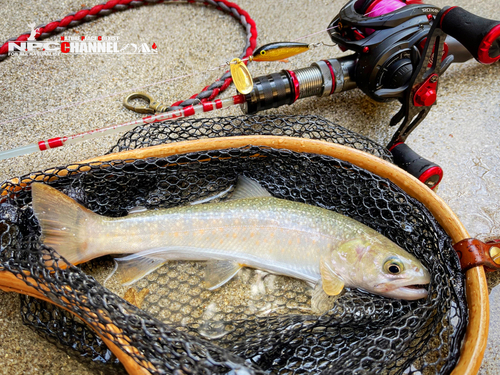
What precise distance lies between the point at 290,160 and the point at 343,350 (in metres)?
0.75

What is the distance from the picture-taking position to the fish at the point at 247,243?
137 centimetres

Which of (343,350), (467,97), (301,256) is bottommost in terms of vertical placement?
(343,350)

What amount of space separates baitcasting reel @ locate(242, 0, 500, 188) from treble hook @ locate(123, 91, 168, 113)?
1.97ft

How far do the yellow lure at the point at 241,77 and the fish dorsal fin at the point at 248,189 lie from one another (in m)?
0.43

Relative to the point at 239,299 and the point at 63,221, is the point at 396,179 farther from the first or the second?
the point at 63,221

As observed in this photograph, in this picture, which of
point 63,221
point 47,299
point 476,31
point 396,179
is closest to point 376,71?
point 476,31

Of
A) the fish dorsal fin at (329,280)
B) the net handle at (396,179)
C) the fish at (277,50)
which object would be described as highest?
the fish at (277,50)

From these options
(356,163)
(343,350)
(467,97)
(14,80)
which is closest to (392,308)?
(343,350)

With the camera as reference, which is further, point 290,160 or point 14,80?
point 14,80

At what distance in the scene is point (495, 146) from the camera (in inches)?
82.5

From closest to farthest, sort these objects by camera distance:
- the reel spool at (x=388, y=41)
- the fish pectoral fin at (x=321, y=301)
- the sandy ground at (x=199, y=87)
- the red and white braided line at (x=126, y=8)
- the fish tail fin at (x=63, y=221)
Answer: the fish tail fin at (x=63, y=221) → the fish pectoral fin at (x=321, y=301) → the reel spool at (x=388, y=41) → the sandy ground at (x=199, y=87) → the red and white braided line at (x=126, y=8)

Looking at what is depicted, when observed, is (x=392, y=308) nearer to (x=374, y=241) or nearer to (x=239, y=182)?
(x=374, y=241)

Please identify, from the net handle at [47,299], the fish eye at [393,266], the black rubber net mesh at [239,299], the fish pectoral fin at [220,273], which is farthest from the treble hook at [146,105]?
the fish eye at [393,266]

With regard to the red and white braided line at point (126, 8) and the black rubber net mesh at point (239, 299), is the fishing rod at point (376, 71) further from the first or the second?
the red and white braided line at point (126, 8)
